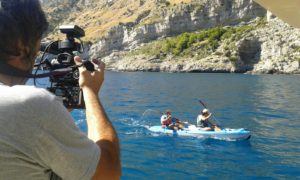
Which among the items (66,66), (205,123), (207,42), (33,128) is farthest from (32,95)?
(207,42)

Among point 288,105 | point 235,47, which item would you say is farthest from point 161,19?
point 288,105

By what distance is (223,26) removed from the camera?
412ft

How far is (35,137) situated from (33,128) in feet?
0.11

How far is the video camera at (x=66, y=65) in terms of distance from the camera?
7.83 ft

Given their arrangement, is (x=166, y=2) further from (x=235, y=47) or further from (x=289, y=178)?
(x=289, y=178)

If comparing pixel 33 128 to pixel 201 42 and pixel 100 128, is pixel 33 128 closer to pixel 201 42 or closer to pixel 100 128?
pixel 100 128

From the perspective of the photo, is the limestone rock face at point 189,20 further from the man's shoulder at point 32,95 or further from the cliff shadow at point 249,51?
the man's shoulder at point 32,95

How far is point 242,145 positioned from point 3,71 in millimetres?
19902

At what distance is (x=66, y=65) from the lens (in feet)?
8.07

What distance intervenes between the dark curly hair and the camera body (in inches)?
21.9

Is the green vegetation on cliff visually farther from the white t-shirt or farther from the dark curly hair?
the white t-shirt

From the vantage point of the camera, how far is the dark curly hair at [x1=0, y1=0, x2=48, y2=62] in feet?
5.61

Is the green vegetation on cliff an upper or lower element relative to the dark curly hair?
upper

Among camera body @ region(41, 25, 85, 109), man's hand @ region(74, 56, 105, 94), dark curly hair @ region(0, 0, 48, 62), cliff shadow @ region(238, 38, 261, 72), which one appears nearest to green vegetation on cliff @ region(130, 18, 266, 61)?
cliff shadow @ region(238, 38, 261, 72)
